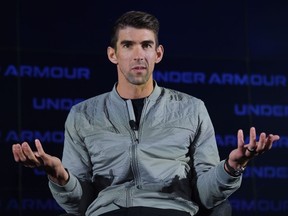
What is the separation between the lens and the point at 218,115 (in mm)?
4543

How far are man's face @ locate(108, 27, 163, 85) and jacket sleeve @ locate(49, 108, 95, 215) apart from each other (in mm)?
265

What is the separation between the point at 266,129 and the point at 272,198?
1.49ft

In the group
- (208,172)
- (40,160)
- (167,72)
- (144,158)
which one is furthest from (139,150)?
(167,72)

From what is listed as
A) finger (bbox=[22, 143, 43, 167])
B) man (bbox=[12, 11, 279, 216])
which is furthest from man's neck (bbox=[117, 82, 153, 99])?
finger (bbox=[22, 143, 43, 167])

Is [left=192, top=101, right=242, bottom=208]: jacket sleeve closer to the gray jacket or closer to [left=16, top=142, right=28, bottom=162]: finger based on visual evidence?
the gray jacket

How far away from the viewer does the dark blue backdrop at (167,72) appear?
4.27 metres

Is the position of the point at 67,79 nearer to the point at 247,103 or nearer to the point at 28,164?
the point at 247,103

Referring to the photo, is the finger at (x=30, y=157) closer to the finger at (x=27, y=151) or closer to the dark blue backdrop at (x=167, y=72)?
the finger at (x=27, y=151)

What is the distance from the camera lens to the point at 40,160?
231 cm

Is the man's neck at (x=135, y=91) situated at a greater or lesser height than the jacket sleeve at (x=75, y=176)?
greater

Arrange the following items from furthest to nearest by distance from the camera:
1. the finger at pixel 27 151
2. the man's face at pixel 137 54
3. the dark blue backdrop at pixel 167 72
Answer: the dark blue backdrop at pixel 167 72 → the man's face at pixel 137 54 → the finger at pixel 27 151

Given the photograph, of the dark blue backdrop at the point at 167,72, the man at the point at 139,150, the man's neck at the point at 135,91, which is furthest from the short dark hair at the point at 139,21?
Result: the dark blue backdrop at the point at 167,72

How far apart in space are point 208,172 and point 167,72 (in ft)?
6.53

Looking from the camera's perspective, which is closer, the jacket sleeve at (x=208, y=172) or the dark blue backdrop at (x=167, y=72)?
the jacket sleeve at (x=208, y=172)
